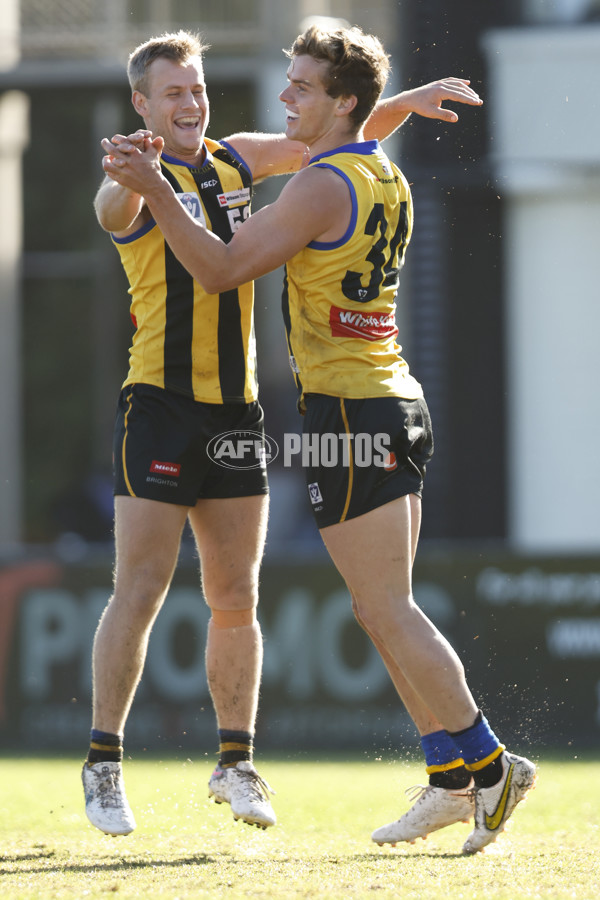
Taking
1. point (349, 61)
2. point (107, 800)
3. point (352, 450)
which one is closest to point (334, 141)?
point (349, 61)

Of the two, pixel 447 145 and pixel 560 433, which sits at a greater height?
pixel 447 145

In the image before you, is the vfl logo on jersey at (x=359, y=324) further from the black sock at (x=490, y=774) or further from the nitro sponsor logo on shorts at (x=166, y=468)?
the black sock at (x=490, y=774)

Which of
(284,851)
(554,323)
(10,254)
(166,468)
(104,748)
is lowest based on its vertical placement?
(284,851)

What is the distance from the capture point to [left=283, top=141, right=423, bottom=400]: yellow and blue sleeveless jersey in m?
4.02

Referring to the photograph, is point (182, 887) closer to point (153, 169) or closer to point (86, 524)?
point (153, 169)

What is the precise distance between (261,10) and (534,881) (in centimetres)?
1221

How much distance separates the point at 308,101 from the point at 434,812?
7.26 feet

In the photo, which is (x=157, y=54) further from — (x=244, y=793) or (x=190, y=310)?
(x=244, y=793)

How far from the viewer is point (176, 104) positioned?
4.38 meters

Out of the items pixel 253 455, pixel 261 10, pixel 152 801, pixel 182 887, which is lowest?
pixel 152 801

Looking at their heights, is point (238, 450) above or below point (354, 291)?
below

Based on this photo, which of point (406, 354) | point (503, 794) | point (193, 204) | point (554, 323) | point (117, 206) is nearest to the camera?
point (503, 794)

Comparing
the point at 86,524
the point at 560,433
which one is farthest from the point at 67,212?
the point at 560,433

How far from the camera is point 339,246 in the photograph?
4.00 meters
